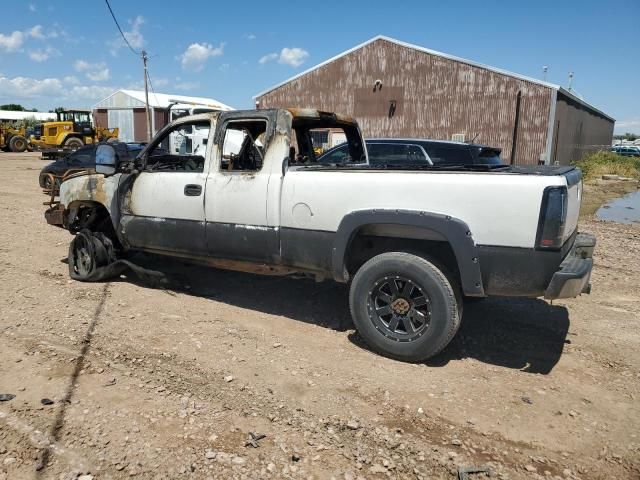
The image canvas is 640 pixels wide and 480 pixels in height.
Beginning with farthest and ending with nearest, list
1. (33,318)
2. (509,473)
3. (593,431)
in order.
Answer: (33,318)
(593,431)
(509,473)

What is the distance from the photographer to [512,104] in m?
22.7

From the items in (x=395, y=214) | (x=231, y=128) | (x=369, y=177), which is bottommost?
(x=395, y=214)

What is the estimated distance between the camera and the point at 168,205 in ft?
16.6

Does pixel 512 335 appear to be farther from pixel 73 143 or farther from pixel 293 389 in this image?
pixel 73 143

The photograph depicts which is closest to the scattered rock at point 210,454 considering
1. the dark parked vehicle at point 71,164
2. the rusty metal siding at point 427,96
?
the dark parked vehicle at point 71,164

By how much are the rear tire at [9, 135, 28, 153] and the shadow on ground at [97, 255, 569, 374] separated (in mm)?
34971

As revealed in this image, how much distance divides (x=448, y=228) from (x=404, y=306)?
730 millimetres

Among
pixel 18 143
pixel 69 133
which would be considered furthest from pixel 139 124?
pixel 69 133

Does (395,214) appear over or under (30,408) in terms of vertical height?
over

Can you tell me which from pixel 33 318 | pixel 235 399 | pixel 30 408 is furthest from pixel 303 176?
pixel 33 318

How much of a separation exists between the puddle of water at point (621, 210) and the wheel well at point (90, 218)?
11100mm

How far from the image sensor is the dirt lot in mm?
2760

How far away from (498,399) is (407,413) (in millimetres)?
703

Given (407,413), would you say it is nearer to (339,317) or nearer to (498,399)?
(498,399)
